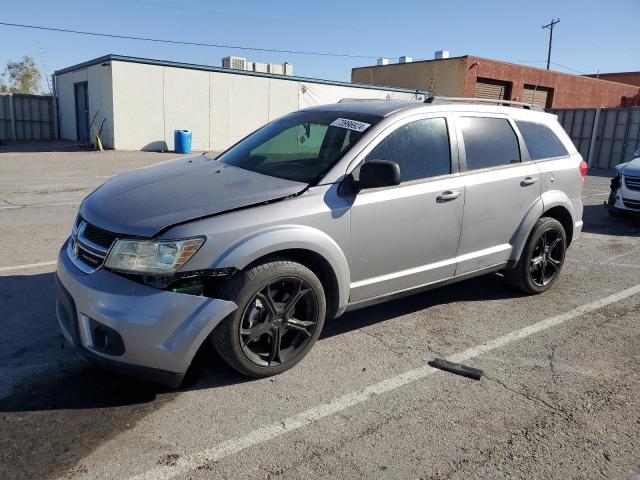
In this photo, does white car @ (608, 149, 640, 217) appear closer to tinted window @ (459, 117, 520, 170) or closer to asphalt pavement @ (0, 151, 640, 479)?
Answer: asphalt pavement @ (0, 151, 640, 479)

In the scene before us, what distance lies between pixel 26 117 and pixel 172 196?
28867 millimetres

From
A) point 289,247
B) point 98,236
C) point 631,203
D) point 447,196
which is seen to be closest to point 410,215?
point 447,196

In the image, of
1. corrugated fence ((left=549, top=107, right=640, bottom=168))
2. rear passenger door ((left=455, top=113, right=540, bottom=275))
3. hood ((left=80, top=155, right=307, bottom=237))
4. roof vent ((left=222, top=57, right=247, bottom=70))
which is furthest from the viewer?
roof vent ((left=222, top=57, right=247, bottom=70))

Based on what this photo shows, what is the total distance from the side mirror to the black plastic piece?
130 centimetres

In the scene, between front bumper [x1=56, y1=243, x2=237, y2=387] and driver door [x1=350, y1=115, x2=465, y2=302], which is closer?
front bumper [x1=56, y1=243, x2=237, y2=387]

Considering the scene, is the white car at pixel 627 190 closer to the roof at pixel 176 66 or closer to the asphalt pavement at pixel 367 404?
the asphalt pavement at pixel 367 404

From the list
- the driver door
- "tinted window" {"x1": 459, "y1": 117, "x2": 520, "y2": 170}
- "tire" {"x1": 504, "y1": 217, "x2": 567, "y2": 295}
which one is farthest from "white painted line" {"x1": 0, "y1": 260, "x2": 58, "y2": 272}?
"tire" {"x1": 504, "y1": 217, "x2": 567, "y2": 295}

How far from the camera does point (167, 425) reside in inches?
115

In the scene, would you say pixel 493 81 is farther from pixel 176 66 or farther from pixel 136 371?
pixel 136 371

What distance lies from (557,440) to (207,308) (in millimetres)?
2057

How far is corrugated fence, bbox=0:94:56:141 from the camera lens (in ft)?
88.4

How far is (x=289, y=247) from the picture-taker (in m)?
3.29

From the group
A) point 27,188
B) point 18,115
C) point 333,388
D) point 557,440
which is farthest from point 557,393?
point 18,115

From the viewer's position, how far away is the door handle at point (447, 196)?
13.5 feet
